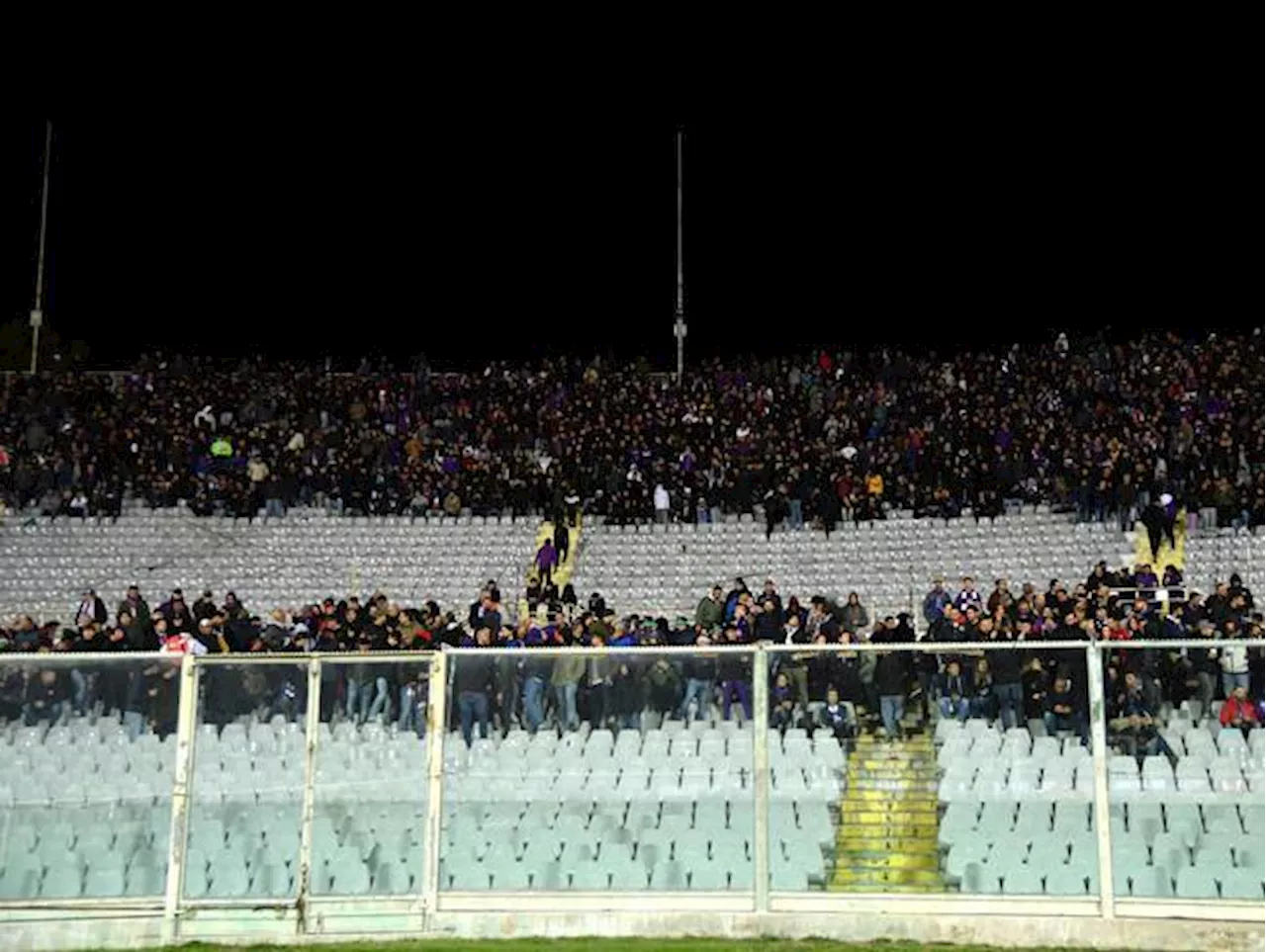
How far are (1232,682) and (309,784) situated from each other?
5658mm

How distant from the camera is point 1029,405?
29.5 metres

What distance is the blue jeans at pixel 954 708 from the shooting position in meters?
9.66

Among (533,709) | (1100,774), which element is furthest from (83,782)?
(1100,774)

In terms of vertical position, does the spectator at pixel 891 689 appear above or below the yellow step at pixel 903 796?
above

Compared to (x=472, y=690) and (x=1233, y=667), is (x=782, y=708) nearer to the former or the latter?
(x=472, y=690)

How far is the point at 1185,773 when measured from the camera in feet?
30.7

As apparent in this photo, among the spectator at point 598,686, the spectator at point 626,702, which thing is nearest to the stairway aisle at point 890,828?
the spectator at point 626,702

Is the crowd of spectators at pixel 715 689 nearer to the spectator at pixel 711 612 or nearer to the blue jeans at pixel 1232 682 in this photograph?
the blue jeans at pixel 1232 682

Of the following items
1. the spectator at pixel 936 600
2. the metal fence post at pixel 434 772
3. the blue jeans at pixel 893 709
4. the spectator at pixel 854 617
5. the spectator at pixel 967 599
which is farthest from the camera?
the spectator at pixel 936 600

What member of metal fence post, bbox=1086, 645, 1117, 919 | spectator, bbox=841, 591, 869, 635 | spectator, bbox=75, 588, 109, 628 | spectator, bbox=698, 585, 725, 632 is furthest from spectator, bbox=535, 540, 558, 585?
metal fence post, bbox=1086, 645, 1117, 919

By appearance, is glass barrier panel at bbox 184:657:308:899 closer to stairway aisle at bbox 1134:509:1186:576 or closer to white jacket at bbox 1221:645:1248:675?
white jacket at bbox 1221:645:1248:675

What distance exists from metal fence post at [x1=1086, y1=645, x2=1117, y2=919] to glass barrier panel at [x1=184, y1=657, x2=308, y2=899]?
4876 mm

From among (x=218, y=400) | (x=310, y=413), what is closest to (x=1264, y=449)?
(x=310, y=413)

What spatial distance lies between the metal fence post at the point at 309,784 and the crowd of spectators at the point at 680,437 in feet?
58.1
